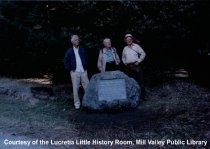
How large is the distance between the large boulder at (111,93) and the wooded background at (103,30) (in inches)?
57.9

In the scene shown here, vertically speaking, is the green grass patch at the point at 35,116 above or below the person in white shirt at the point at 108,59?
below

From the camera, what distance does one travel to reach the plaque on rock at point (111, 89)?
355 inches

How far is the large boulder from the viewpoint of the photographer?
8.94 m

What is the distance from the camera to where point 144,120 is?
8.06 metres

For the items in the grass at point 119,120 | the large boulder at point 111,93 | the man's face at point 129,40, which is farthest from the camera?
the man's face at point 129,40

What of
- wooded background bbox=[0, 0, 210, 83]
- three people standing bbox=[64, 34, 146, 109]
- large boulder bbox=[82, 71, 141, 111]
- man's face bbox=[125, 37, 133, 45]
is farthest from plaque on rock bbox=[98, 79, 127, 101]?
wooded background bbox=[0, 0, 210, 83]

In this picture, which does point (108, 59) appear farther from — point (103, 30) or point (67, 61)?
point (103, 30)

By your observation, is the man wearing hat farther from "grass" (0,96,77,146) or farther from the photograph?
"grass" (0,96,77,146)

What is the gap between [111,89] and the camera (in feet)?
29.8

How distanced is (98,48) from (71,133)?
355cm

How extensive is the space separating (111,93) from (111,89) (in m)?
0.10

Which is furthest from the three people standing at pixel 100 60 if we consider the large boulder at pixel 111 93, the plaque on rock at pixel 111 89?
the plaque on rock at pixel 111 89

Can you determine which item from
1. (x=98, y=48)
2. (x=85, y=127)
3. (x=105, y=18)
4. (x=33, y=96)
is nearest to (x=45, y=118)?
(x=85, y=127)

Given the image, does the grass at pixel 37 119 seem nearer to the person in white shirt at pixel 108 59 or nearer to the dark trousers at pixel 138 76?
the person in white shirt at pixel 108 59
